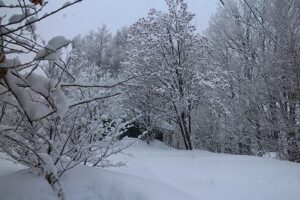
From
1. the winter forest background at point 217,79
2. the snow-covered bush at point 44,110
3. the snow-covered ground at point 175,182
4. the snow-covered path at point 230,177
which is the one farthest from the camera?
the winter forest background at point 217,79

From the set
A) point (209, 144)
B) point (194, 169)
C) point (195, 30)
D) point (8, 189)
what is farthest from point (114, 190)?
point (209, 144)

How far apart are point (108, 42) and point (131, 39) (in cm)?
1819

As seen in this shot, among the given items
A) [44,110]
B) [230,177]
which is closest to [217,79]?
[230,177]

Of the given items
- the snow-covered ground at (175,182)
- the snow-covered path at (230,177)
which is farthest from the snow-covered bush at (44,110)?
the snow-covered path at (230,177)

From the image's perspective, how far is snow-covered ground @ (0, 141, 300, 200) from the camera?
4.07 m

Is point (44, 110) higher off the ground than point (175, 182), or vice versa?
point (44, 110)

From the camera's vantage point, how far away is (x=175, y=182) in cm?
771

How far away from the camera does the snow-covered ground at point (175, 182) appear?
4.07 metres

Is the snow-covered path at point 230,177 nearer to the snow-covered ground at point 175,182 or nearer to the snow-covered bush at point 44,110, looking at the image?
the snow-covered ground at point 175,182

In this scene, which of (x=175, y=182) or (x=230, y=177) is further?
(x=230, y=177)

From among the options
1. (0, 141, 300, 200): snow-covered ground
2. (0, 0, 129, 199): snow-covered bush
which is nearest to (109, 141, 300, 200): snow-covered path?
(0, 141, 300, 200): snow-covered ground

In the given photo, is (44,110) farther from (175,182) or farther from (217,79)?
(217,79)

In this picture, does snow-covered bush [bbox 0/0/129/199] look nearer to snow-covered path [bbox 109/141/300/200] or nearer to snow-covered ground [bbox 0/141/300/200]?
snow-covered ground [bbox 0/141/300/200]

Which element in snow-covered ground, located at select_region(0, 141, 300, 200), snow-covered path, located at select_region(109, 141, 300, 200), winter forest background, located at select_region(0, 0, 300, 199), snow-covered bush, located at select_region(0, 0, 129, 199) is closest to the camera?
snow-covered bush, located at select_region(0, 0, 129, 199)
